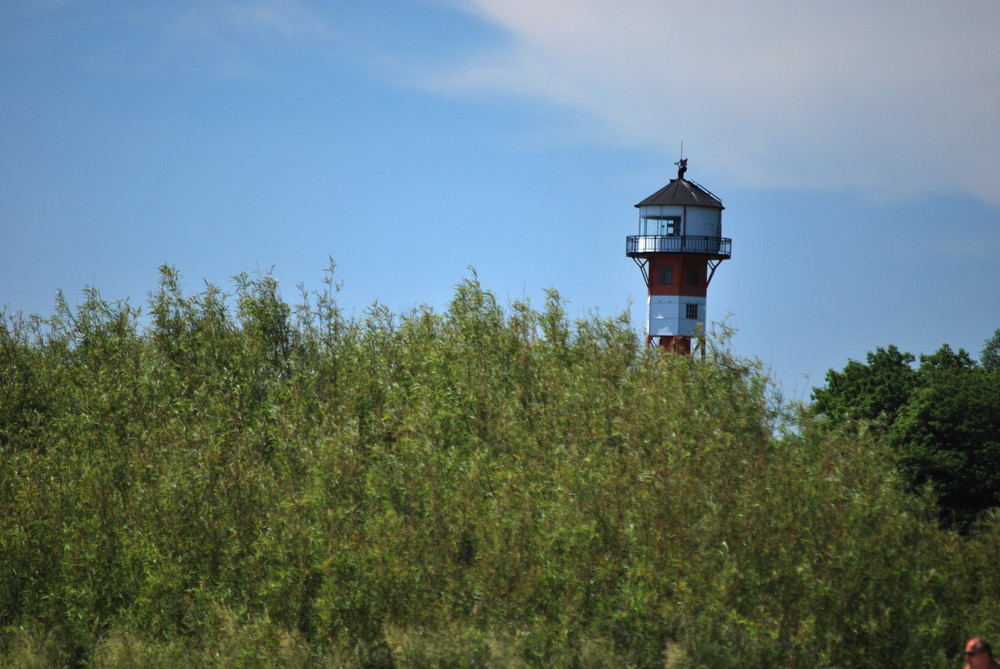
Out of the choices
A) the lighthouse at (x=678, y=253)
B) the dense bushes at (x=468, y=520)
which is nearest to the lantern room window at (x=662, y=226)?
the lighthouse at (x=678, y=253)

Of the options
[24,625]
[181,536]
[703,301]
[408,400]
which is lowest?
[24,625]

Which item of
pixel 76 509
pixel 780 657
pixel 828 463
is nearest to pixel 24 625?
pixel 76 509

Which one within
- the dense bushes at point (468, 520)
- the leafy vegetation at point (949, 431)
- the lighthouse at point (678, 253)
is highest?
the lighthouse at point (678, 253)

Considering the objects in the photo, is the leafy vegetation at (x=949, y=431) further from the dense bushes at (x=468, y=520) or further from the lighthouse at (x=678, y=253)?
the dense bushes at (x=468, y=520)

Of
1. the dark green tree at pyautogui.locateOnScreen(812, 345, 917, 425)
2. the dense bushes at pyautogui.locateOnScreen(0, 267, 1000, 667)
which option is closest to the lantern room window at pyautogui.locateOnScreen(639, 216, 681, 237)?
the dark green tree at pyautogui.locateOnScreen(812, 345, 917, 425)

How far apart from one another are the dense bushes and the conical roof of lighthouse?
25538 mm

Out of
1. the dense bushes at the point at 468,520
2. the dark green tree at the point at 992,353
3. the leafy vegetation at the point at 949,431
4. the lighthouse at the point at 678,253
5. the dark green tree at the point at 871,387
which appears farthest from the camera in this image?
the dark green tree at the point at 992,353

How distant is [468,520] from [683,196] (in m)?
34.1

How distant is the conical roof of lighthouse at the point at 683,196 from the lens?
166 feet

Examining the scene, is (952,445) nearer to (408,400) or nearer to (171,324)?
(408,400)

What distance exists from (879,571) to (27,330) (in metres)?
25.6

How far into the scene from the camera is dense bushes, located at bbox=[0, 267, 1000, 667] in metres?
17.5

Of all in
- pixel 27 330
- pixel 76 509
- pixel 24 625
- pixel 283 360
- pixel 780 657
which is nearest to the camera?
pixel 780 657

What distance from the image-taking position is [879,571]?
17.7m
